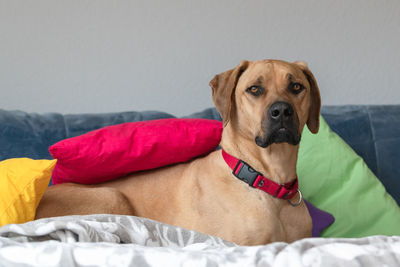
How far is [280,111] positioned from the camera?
1604mm

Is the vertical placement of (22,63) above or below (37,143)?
above

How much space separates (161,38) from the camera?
9.21 ft

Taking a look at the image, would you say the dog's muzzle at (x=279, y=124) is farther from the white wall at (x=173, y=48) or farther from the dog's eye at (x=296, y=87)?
the white wall at (x=173, y=48)

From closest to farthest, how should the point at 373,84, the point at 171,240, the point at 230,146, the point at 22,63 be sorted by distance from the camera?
the point at 171,240, the point at 230,146, the point at 22,63, the point at 373,84

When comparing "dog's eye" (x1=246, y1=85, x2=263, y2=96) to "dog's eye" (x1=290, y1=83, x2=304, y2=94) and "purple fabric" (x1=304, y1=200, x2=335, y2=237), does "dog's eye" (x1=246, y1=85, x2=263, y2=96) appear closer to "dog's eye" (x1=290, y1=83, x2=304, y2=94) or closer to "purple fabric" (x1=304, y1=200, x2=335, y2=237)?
"dog's eye" (x1=290, y1=83, x2=304, y2=94)

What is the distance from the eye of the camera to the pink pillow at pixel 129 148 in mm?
1786

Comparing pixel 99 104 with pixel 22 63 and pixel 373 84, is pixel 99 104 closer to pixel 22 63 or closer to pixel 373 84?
pixel 22 63

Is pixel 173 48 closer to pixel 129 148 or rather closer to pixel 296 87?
pixel 129 148

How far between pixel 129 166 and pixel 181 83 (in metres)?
1.11

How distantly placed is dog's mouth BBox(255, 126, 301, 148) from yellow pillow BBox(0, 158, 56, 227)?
76 centimetres

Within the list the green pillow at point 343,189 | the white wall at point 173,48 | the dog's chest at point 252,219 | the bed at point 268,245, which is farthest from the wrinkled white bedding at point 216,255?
the white wall at point 173,48

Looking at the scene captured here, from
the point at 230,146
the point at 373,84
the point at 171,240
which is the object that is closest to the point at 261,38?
the point at 373,84

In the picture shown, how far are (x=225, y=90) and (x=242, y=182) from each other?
1.21 feet

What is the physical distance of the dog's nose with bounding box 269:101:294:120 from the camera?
1.61 metres
